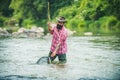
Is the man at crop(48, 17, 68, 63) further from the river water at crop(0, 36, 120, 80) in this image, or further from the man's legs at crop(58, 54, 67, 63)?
the river water at crop(0, 36, 120, 80)

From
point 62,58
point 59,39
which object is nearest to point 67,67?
point 62,58

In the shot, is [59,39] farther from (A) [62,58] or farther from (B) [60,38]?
(A) [62,58]

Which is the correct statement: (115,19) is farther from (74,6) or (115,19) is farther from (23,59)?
(23,59)

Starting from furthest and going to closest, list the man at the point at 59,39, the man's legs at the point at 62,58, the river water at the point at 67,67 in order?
1. the man's legs at the point at 62,58
2. the man at the point at 59,39
3. the river water at the point at 67,67

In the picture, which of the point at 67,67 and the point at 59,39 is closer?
the point at 67,67

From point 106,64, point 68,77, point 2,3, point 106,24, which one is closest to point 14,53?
point 106,64

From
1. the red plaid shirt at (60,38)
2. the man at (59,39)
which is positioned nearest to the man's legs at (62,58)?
the man at (59,39)

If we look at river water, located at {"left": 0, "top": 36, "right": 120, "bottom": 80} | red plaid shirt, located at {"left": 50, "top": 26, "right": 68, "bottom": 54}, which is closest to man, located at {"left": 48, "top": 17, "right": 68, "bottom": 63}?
red plaid shirt, located at {"left": 50, "top": 26, "right": 68, "bottom": 54}

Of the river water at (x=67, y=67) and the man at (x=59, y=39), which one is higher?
the man at (x=59, y=39)

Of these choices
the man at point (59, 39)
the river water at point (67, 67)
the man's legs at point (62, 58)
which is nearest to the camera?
the river water at point (67, 67)

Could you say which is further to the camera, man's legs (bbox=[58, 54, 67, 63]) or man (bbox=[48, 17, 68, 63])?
man's legs (bbox=[58, 54, 67, 63])

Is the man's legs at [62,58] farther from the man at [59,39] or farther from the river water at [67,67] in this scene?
the river water at [67,67]

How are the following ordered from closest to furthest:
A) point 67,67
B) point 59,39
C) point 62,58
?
→ point 67,67
point 59,39
point 62,58

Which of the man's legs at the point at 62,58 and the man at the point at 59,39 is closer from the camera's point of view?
the man at the point at 59,39
